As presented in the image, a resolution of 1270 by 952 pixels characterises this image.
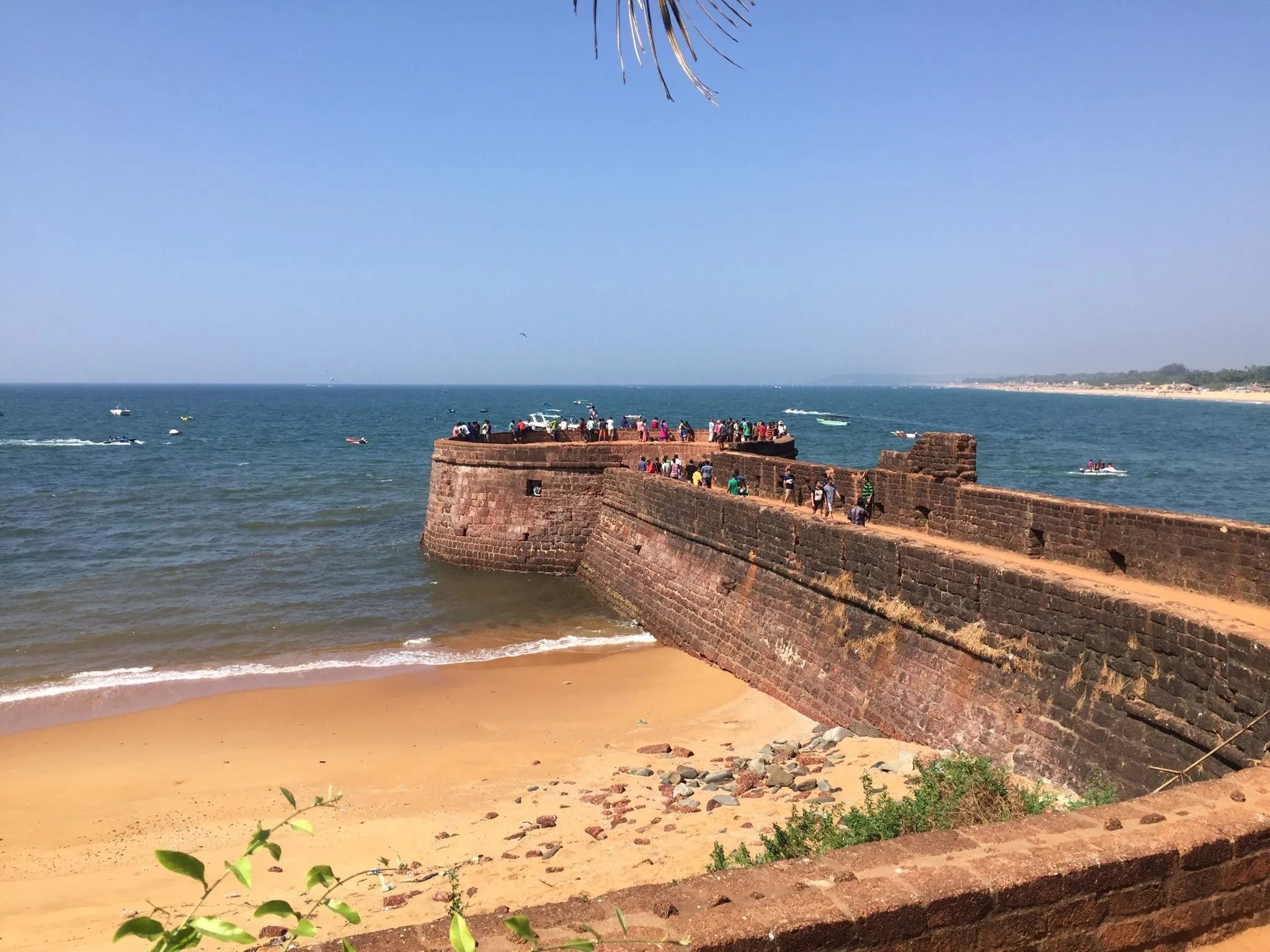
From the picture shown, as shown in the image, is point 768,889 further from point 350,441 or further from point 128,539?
point 350,441

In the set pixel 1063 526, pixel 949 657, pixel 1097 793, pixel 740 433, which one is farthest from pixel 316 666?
pixel 740 433

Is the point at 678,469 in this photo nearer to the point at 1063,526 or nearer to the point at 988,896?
the point at 1063,526

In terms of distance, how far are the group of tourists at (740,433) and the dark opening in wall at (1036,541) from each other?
12.0 meters

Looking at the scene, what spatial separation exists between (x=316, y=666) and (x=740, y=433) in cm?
1292

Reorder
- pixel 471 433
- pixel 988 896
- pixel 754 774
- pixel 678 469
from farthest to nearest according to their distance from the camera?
pixel 471 433 → pixel 678 469 → pixel 754 774 → pixel 988 896

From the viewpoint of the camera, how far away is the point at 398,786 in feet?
32.8

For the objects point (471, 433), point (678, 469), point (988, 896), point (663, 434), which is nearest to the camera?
point (988, 896)

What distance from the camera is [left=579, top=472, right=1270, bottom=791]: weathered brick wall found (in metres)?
7.09

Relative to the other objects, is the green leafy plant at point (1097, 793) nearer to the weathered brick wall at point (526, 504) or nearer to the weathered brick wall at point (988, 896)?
the weathered brick wall at point (988, 896)

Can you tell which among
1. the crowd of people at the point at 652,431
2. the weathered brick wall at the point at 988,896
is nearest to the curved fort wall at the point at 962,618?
the weathered brick wall at the point at 988,896

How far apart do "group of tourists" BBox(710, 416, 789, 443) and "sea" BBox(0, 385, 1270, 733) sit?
6.46m

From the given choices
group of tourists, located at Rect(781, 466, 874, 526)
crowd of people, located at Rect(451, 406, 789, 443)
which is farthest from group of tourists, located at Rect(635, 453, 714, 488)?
crowd of people, located at Rect(451, 406, 789, 443)

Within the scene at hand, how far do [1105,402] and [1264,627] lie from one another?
16182 centimetres

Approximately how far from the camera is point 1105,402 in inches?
5906
